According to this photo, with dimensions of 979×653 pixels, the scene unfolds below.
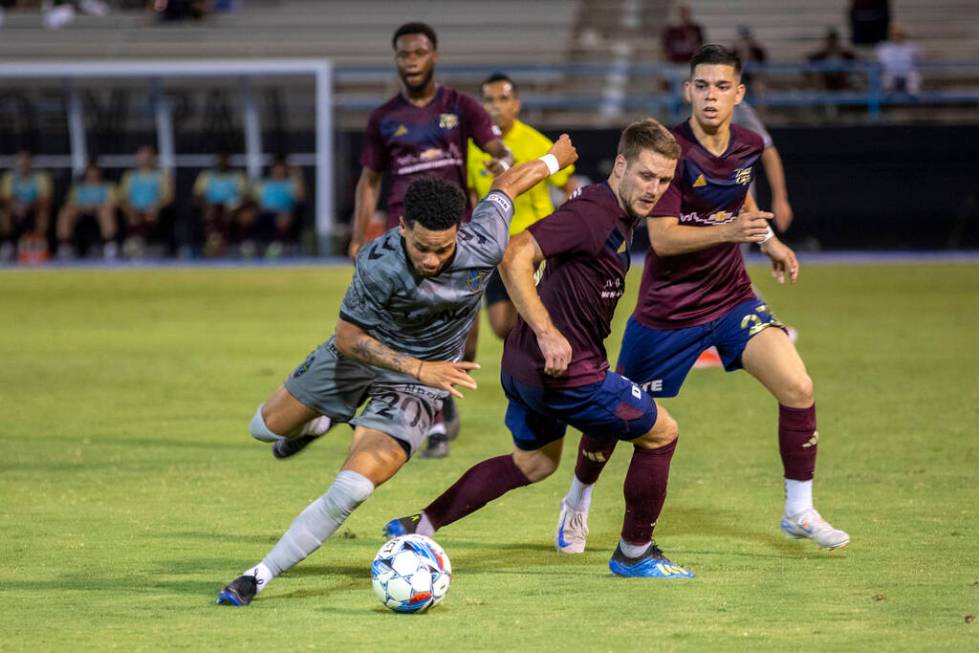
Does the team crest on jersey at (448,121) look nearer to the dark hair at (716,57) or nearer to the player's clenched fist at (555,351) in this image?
the dark hair at (716,57)

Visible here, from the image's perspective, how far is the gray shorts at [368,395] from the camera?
19.7 ft

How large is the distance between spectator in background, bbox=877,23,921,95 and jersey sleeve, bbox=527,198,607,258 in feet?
67.6

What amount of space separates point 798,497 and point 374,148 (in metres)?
4.10

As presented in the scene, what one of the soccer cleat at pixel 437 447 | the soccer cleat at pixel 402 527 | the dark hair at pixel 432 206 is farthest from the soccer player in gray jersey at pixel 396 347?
the soccer cleat at pixel 437 447

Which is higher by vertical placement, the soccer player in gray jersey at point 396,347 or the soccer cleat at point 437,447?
the soccer player in gray jersey at point 396,347

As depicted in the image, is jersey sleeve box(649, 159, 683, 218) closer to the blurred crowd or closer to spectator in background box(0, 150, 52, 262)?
the blurred crowd

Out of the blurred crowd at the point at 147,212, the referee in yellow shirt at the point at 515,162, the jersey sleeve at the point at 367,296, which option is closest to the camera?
the jersey sleeve at the point at 367,296

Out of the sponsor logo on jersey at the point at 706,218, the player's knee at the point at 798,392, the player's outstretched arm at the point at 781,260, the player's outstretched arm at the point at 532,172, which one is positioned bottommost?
the player's knee at the point at 798,392

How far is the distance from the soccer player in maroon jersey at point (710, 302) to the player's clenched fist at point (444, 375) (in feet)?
4.08

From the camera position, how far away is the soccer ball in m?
5.56

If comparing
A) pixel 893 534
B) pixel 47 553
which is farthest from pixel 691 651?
pixel 47 553

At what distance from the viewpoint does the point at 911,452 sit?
29.7 ft

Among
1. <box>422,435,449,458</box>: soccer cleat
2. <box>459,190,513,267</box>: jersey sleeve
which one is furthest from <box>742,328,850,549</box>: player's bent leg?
<box>422,435,449,458</box>: soccer cleat

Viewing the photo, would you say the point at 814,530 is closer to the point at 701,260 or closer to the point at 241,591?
the point at 701,260
